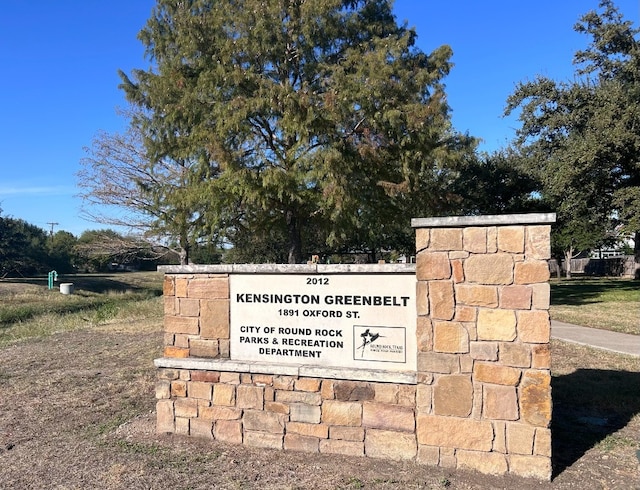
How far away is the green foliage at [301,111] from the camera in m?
13.5

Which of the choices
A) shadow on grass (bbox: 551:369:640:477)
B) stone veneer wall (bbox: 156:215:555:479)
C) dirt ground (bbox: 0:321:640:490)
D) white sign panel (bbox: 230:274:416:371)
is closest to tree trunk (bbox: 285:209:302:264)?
dirt ground (bbox: 0:321:640:490)

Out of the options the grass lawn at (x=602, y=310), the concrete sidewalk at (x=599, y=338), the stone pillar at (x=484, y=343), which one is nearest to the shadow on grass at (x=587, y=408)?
the stone pillar at (x=484, y=343)

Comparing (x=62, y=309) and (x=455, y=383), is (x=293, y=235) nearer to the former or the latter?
(x=62, y=309)

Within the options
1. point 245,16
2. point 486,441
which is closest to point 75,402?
point 486,441

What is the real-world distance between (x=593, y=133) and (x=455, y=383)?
1753 cm

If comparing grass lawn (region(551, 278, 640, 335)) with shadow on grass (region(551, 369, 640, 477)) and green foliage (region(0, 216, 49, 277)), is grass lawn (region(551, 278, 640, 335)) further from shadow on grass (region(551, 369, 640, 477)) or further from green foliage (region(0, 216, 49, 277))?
green foliage (region(0, 216, 49, 277))

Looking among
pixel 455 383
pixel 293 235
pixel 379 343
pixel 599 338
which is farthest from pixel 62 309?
pixel 455 383

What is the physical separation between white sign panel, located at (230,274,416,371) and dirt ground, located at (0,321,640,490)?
80 centimetres

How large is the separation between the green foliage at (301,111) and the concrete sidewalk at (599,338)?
5586 mm

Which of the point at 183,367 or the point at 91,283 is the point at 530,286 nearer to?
the point at 183,367

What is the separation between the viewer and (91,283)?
39438 millimetres

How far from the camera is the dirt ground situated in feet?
12.4

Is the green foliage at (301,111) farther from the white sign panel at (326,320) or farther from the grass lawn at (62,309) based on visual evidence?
the white sign panel at (326,320)

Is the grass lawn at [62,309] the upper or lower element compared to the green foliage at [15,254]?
lower
